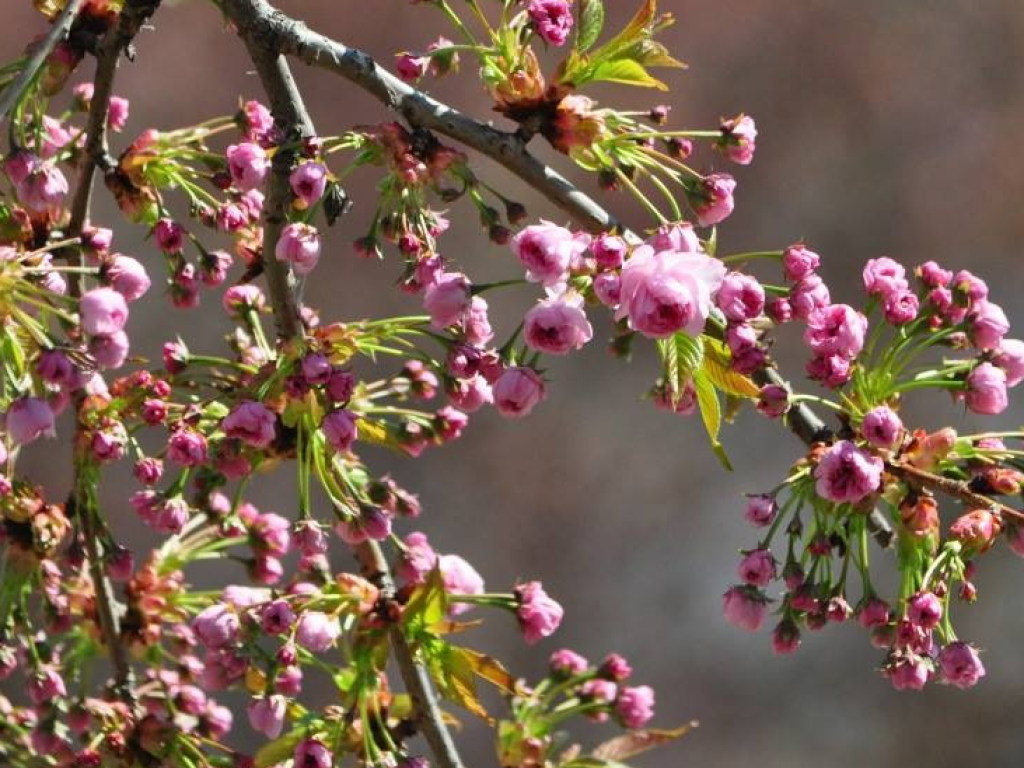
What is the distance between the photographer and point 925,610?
87 cm

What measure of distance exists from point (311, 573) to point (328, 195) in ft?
1.13

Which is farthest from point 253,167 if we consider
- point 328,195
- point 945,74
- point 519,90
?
point 945,74

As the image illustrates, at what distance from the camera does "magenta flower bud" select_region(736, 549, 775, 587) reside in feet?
3.11

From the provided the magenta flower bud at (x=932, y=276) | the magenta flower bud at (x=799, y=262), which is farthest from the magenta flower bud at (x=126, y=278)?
the magenta flower bud at (x=932, y=276)

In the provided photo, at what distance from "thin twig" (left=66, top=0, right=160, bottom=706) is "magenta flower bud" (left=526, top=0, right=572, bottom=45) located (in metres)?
0.25

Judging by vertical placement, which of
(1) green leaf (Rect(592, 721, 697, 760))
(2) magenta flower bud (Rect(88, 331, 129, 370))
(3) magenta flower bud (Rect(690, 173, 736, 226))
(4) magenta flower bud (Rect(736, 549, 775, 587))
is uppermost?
(3) magenta flower bud (Rect(690, 173, 736, 226))

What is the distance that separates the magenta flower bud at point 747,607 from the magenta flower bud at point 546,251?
11.0 inches

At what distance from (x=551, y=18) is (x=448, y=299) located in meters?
0.18

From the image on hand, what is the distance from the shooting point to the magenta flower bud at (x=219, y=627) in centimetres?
104

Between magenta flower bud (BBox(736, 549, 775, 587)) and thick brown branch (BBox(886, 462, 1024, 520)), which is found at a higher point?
thick brown branch (BBox(886, 462, 1024, 520))

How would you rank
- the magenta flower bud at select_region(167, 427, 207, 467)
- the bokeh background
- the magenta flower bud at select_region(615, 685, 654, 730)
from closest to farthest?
the magenta flower bud at select_region(167, 427, 207, 467) < the magenta flower bud at select_region(615, 685, 654, 730) < the bokeh background

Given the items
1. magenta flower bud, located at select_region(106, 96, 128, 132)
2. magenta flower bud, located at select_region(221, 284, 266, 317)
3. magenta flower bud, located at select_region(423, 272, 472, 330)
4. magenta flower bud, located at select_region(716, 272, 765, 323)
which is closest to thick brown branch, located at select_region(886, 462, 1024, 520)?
magenta flower bud, located at select_region(716, 272, 765, 323)

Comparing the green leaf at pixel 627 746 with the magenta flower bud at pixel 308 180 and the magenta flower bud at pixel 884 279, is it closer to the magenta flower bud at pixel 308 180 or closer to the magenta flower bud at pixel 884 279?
the magenta flower bud at pixel 884 279

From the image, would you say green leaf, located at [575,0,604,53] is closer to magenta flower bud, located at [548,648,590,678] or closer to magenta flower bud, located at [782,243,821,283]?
magenta flower bud, located at [782,243,821,283]
